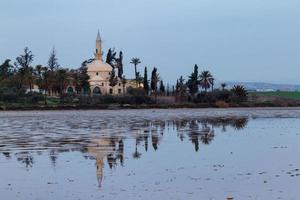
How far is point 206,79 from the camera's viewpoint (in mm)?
150625

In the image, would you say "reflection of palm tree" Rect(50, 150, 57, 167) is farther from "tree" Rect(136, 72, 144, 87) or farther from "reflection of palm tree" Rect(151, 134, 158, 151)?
"tree" Rect(136, 72, 144, 87)

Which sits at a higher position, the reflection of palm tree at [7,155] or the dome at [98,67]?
the dome at [98,67]

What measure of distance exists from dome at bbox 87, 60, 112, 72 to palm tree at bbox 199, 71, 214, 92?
21.4 m

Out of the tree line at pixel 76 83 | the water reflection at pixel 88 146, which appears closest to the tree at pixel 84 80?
the tree line at pixel 76 83

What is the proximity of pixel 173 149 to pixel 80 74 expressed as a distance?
362 ft

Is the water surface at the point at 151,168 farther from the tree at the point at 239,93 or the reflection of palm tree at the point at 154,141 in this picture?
the tree at the point at 239,93

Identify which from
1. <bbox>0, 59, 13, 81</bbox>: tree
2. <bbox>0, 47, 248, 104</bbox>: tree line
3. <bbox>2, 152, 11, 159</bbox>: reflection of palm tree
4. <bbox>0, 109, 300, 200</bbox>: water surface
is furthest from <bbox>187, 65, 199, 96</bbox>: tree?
<bbox>2, 152, 11, 159</bbox>: reflection of palm tree

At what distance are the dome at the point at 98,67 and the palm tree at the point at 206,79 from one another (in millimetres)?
21391

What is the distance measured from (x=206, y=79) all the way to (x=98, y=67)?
25151 mm

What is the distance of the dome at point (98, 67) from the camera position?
14662 centimetres

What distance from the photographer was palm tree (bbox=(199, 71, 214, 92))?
150 metres

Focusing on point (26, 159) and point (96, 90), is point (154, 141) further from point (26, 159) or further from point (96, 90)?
point (96, 90)

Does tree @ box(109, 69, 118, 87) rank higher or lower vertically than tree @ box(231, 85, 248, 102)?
higher

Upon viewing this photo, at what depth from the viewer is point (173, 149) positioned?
28516 millimetres
